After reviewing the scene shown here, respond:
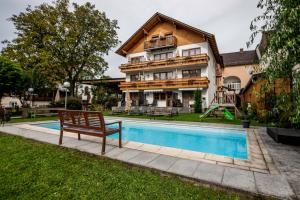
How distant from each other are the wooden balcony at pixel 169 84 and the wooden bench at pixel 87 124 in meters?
15.8

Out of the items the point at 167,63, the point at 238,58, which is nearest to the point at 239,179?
the point at 167,63

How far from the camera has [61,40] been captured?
21.2m

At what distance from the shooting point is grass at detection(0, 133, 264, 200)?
241cm

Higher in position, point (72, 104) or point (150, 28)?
point (150, 28)

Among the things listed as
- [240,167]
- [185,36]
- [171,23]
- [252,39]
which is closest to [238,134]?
[240,167]

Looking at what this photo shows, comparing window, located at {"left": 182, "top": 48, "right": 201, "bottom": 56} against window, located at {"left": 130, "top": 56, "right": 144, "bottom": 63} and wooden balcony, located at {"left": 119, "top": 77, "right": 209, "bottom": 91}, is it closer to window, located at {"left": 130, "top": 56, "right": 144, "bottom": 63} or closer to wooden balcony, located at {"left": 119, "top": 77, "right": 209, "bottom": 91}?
wooden balcony, located at {"left": 119, "top": 77, "right": 209, "bottom": 91}

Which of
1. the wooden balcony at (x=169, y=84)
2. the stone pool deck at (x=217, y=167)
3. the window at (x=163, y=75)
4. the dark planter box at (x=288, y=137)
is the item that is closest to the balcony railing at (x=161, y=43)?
the window at (x=163, y=75)

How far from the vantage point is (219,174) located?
3.04 meters

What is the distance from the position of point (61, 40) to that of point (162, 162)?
24212mm

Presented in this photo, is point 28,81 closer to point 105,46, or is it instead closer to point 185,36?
point 105,46

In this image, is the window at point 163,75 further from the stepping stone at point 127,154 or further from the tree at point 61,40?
the stepping stone at point 127,154

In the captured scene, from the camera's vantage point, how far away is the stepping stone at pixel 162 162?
3.35 m

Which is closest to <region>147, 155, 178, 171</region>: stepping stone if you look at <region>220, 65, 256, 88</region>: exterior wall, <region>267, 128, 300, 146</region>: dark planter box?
<region>267, 128, 300, 146</region>: dark planter box

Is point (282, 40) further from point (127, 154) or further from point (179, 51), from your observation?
point (179, 51)
